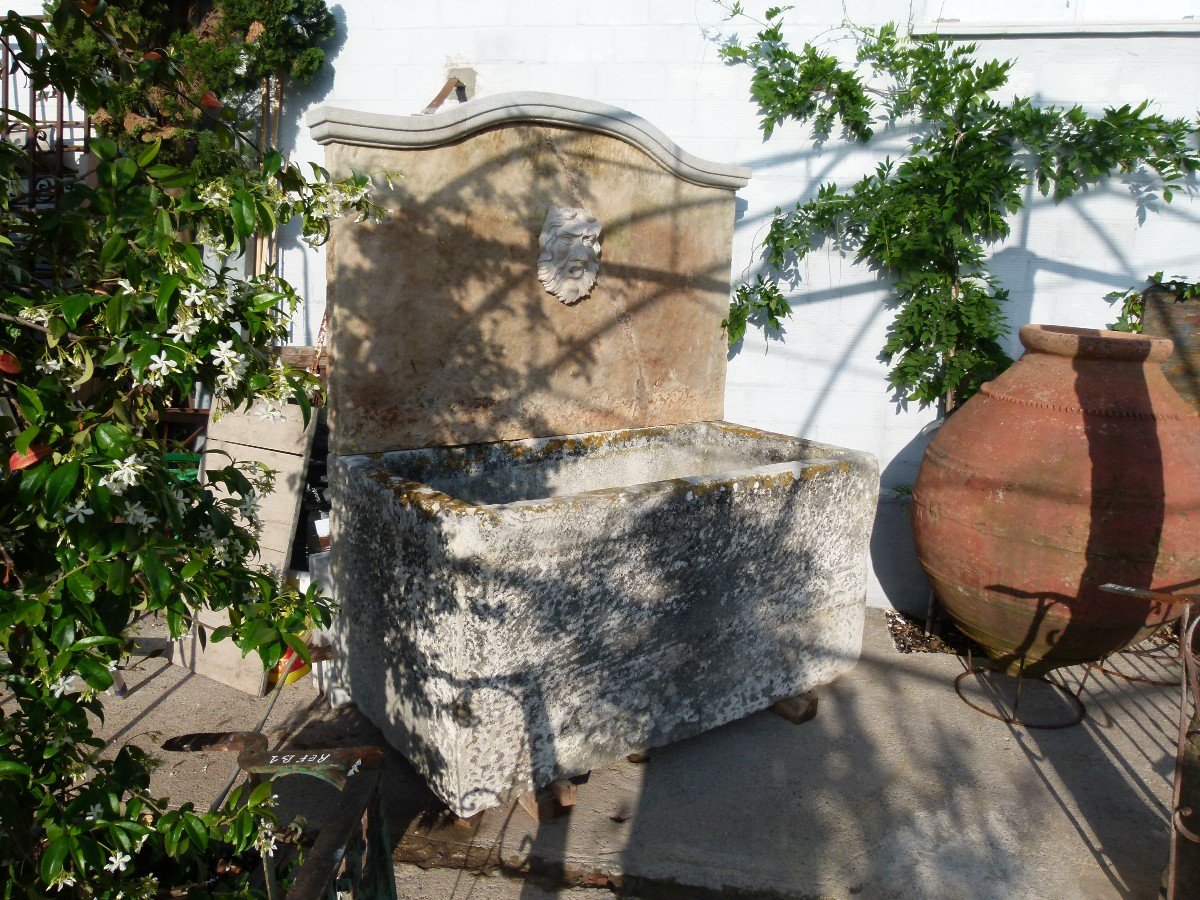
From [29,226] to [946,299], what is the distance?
12.5ft

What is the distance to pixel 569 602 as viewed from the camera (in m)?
2.67

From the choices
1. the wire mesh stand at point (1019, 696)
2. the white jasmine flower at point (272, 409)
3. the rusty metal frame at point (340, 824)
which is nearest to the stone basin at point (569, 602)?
the wire mesh stand at point (1019, 696)

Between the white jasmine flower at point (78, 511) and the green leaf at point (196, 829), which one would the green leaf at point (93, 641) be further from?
the green leaf at point (196, 829)

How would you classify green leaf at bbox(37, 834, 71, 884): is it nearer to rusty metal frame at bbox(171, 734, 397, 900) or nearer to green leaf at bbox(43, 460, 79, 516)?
rusty metal frame at bbox(171, 734, 397, 900)

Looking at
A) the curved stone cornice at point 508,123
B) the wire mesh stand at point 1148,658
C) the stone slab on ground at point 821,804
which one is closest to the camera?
the stone slab on ground at point 821,804

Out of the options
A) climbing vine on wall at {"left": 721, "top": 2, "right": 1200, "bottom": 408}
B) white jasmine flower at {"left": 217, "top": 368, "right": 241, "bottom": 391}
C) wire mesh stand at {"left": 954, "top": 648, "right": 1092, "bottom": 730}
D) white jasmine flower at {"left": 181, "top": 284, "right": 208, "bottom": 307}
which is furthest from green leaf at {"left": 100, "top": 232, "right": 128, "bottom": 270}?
climbing vine on wall at {"left": 721, "top": 2, "right": 1200, "bottom": 408}

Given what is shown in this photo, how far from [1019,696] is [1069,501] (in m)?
0.90

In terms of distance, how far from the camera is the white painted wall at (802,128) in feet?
13.4

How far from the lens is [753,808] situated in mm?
2857

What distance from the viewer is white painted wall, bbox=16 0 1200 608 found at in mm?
4078

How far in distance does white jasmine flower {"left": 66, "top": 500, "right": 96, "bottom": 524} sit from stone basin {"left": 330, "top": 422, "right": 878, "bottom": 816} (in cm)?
122

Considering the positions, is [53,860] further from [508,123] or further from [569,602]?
[508,123]

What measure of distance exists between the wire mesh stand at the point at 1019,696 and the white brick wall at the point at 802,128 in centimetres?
69

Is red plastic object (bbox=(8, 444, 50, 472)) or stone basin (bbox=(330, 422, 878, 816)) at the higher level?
red plastic object (bbox=(8, 444, 50, 472))
